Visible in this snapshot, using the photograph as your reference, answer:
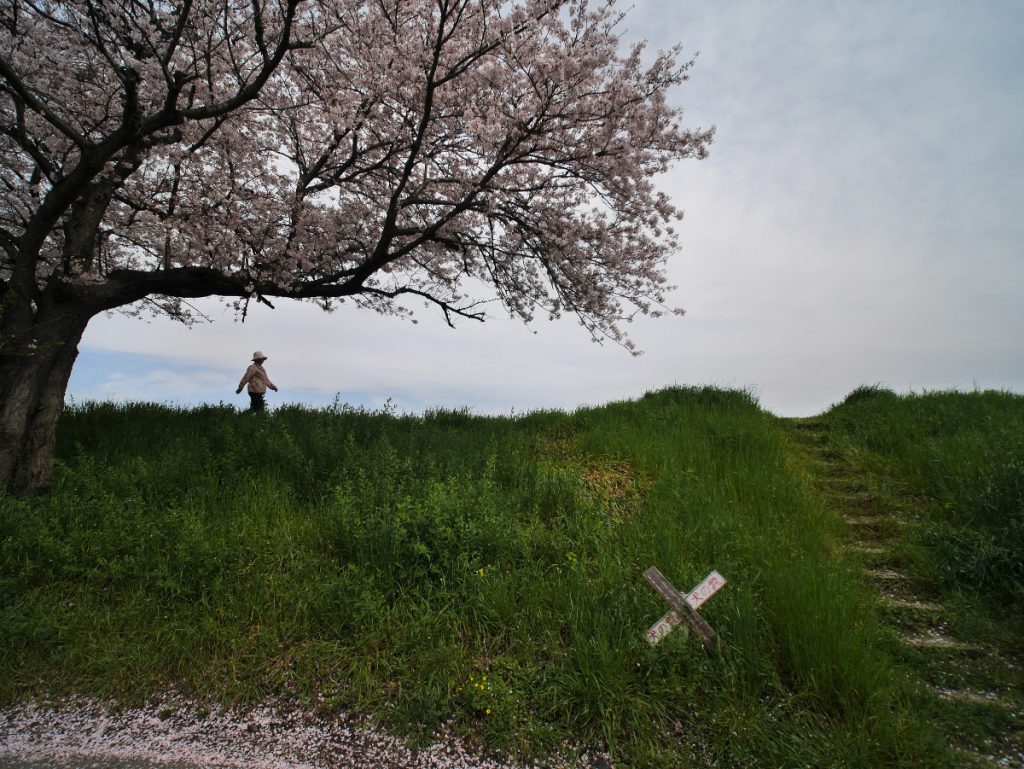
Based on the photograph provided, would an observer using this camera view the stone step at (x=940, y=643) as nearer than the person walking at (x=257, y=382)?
Yes

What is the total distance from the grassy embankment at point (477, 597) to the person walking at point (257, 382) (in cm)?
444

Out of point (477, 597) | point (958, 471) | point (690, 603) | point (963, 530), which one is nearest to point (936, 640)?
point (963, 530)

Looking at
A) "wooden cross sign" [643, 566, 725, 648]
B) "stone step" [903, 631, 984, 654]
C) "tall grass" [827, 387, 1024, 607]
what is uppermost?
"tall grass" [827, 387, 1024, 607]

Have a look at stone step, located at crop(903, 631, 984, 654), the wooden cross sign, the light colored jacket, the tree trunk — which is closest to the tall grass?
stone step, located at crop(903, 631, 984, 654)

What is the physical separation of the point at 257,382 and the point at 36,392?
193 inches

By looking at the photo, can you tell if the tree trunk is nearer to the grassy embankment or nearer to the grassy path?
the grassy embankment

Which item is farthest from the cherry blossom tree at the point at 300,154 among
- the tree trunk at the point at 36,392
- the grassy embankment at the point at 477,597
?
the grassy embankment at the point at 477,597

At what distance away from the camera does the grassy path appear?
445 cm

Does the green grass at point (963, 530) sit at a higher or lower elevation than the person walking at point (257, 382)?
lower

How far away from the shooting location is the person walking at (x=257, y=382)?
1280cm

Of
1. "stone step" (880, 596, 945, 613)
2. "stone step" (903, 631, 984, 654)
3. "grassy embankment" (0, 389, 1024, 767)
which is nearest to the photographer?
"grassy embankment" (0, 389, 1024, 767)

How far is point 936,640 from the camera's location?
17.9ft

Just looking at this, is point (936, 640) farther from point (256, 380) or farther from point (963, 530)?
point (256, 380)

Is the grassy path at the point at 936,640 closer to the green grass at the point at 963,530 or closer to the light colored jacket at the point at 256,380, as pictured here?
the green grass at the point at 963,530
